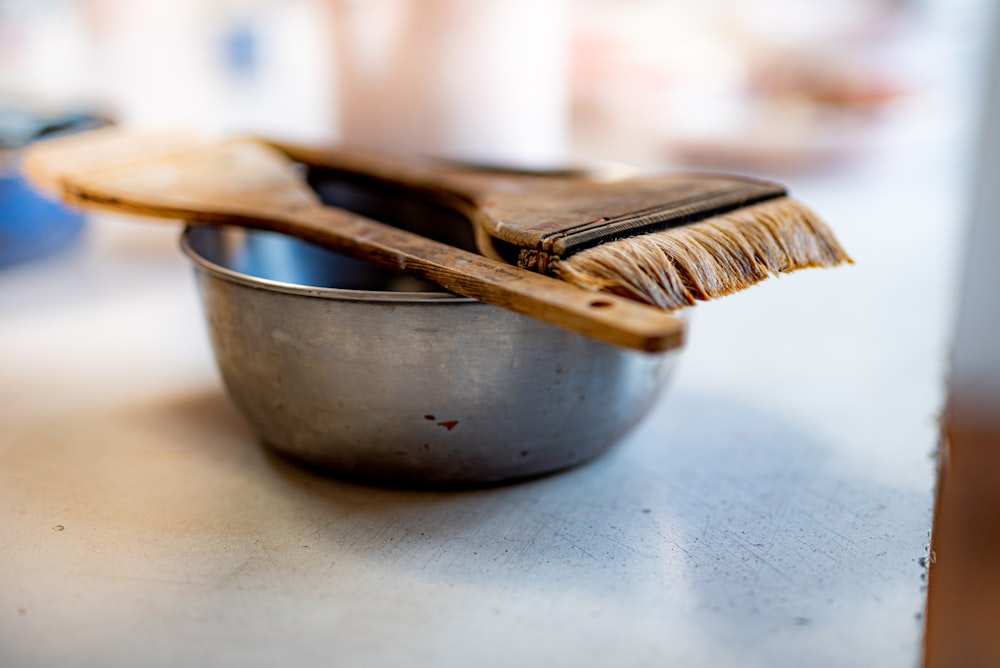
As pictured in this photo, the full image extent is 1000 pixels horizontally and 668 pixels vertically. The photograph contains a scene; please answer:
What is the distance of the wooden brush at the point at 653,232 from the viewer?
0.60 m

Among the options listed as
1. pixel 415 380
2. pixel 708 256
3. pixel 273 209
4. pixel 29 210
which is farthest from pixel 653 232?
pixel 29 210

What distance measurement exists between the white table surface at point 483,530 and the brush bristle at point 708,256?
7.3 inches

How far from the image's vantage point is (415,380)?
66cm

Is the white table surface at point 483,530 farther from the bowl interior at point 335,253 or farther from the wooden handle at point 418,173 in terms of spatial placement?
the wooden handle at point 418,173

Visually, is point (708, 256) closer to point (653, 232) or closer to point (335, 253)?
point (653, 232)

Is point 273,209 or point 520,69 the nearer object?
point 273,209

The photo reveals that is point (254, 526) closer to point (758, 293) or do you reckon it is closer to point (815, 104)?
point (758, 293)

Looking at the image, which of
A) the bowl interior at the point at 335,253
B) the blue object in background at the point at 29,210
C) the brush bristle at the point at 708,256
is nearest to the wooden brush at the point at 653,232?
the brush bristle at the point at 708,256

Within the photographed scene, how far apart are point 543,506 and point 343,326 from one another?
8.0 inches

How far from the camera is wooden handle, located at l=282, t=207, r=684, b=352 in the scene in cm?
50

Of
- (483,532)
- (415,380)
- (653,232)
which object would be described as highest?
(653,232)

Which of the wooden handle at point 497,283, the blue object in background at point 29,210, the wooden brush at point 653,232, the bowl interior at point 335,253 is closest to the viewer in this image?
the wooden handle at point 497,283

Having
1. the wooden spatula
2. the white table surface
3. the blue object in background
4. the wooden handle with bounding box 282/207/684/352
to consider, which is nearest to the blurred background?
the blue object in background

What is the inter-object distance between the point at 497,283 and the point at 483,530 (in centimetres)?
21
